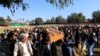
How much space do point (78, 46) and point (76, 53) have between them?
0.89 feet

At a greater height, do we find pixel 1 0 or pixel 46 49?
pixel 1 0

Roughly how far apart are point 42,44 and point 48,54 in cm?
33

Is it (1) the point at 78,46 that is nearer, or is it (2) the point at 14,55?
(2) the point at 14,55

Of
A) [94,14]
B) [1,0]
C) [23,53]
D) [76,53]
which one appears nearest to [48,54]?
[23,53]

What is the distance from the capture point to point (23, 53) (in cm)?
989

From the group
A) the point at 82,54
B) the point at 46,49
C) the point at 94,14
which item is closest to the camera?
the point at 46,49

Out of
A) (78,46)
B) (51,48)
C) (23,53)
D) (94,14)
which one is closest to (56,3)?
(78,46)

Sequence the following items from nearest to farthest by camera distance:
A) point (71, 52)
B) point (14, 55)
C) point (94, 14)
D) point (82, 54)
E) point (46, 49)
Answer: point (14, 55), point (46, 49), point (71, 52), point (82, 54), point (94, 14)

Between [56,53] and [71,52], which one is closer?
[56,53]

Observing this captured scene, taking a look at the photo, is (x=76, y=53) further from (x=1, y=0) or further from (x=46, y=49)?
(x=1, y=0)

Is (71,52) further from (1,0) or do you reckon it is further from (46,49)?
(1,0)

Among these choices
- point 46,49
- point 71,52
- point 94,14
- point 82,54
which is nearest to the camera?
point 46,49

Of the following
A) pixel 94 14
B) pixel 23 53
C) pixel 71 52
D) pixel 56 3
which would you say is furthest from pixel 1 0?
pixel 94 14

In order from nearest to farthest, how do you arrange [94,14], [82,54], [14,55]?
[14,55]
[82,54]
[94,14]
